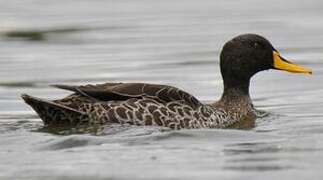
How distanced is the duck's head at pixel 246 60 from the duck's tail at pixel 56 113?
2363 millimetres

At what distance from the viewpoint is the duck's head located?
57.9 feet

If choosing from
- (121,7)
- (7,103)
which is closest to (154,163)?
(7,103)

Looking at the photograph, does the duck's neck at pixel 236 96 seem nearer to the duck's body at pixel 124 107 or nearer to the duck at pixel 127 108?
the duck at pixel 127 108

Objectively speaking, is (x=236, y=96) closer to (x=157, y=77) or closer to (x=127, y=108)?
(x=127, y=108)

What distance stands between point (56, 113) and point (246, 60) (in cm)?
278

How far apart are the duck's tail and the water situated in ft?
1.16

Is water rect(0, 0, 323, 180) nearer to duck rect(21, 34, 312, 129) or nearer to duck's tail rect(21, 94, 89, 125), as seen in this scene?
duck rect(21, 34, 312, 129)

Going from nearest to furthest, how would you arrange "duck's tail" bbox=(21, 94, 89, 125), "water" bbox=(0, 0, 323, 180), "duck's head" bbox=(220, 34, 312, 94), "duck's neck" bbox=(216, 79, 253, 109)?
"water" bbox=(0, 0, 323, 180)
"duck's tail" bbox=(21, 94, 89, 125)
"duck's head" bbox=(220, 34, 312, 94)
"duck's neck" bbox=(216, 79, 253, 109)

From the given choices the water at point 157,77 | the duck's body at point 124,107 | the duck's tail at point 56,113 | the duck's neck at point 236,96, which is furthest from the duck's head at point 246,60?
the duck's tail at point 56,113

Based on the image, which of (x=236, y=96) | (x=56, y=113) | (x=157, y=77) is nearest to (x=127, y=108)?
(x=56, y=113)

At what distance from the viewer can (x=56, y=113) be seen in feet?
53.3

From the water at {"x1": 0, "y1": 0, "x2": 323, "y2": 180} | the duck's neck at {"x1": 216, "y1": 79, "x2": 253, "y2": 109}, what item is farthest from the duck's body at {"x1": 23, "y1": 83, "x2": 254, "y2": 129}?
the duck's neck at {"x1": 216, "y1": 79, "x2": 253, "y2": 109}

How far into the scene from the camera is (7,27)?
27203mm

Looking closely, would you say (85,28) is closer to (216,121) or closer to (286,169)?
(216,121)
